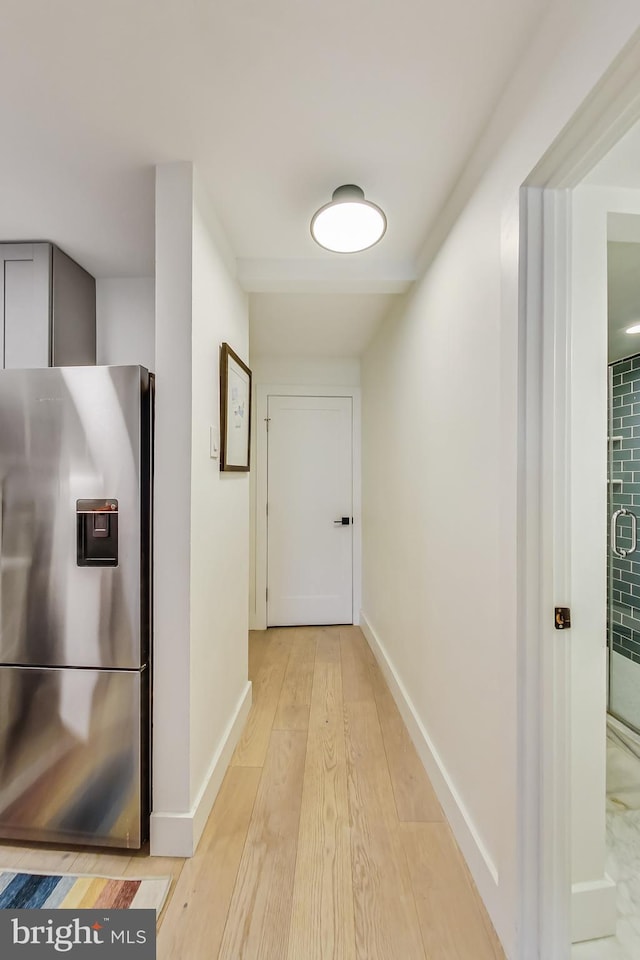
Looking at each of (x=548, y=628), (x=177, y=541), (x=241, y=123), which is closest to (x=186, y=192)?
(x=241, y=123)

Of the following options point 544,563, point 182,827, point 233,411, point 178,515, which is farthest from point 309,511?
point 544,563

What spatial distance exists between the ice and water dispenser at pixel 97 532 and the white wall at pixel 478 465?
1.24 meters

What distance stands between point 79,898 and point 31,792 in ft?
1.28

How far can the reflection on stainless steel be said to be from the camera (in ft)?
4.58

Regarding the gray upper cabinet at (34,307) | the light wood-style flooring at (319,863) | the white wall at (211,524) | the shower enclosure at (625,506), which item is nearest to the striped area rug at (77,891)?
the light wood-style flooring at (319,863)

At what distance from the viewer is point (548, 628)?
3.51ft

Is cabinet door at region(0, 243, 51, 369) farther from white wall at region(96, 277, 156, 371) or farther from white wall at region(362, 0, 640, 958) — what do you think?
white wall at region(362, 0, 640, 958)

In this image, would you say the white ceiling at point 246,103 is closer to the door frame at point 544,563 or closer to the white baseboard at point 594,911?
the door frame at point 544,563

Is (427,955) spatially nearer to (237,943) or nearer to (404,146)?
(237,943)

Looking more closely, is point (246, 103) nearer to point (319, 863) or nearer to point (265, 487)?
point (319, 863)

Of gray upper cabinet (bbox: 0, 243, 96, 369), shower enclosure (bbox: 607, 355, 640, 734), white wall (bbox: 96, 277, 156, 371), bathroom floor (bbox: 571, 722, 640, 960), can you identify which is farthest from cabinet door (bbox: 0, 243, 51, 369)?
shower enclosure (bbox: 607, 355, 640, 734)

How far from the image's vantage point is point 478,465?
4.45 ft

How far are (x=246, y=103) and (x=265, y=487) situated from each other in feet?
8.75

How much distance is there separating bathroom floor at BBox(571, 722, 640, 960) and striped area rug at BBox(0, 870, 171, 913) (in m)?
1.23
